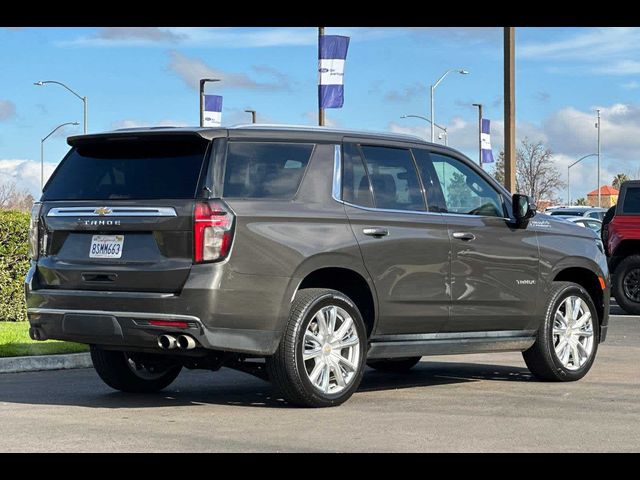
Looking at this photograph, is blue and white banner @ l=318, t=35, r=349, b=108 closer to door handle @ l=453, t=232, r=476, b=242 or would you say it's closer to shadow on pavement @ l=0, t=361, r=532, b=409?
shadow on pavement @ l=0, t=361, r=532, b=409

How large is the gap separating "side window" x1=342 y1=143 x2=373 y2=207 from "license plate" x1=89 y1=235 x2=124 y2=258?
5.49 ft

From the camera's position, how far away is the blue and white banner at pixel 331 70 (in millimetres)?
22391

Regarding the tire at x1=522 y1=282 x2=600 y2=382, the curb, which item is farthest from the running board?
the curb

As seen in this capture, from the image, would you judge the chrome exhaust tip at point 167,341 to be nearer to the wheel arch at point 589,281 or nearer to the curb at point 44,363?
the curb at point 44,363

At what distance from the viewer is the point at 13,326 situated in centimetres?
1475

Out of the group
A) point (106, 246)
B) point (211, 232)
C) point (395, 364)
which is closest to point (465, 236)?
point (395, 364)

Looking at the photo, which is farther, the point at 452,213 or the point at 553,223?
the point at 553,223

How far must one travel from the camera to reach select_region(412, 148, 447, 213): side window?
9.77 meters

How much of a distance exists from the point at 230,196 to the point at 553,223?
3.36 m

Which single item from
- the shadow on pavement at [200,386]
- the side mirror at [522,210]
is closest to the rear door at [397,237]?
the side mirror at [522,210]

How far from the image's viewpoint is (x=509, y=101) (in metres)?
22.6

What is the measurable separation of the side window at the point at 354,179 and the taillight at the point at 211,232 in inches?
44.4
